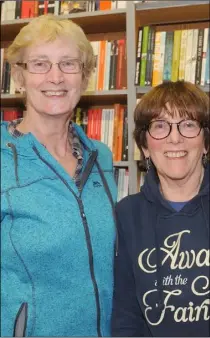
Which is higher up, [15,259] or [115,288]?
[15,259]

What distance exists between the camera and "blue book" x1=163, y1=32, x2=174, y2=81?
7.09ft

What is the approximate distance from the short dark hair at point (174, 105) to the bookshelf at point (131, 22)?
0.67 metres

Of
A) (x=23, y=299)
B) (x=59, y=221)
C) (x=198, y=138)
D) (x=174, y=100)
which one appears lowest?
(x=23, y=299)

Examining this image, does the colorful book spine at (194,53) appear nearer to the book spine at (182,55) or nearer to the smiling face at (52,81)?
the book spine at (182,55)

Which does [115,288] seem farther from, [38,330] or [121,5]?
[121,5]

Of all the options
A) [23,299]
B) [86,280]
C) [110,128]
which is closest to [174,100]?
[86,280]

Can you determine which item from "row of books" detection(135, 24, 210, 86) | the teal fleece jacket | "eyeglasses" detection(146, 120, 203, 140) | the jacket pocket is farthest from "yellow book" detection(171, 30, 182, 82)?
the jacket pocket

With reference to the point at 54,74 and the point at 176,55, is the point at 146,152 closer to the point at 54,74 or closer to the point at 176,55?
the point at 54,74

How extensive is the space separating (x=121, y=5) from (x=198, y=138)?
121 centimetres

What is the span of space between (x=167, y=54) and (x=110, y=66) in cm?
34

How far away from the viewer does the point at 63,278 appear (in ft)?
3.90

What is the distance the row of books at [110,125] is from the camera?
7.46 ft

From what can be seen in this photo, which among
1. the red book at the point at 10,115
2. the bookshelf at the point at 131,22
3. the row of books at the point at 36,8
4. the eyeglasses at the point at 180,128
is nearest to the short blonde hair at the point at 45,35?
the eyeglasses at the point at 180,128

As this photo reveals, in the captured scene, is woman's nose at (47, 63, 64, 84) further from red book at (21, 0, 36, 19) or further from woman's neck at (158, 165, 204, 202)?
red book at (21, 0, 36, 19)
